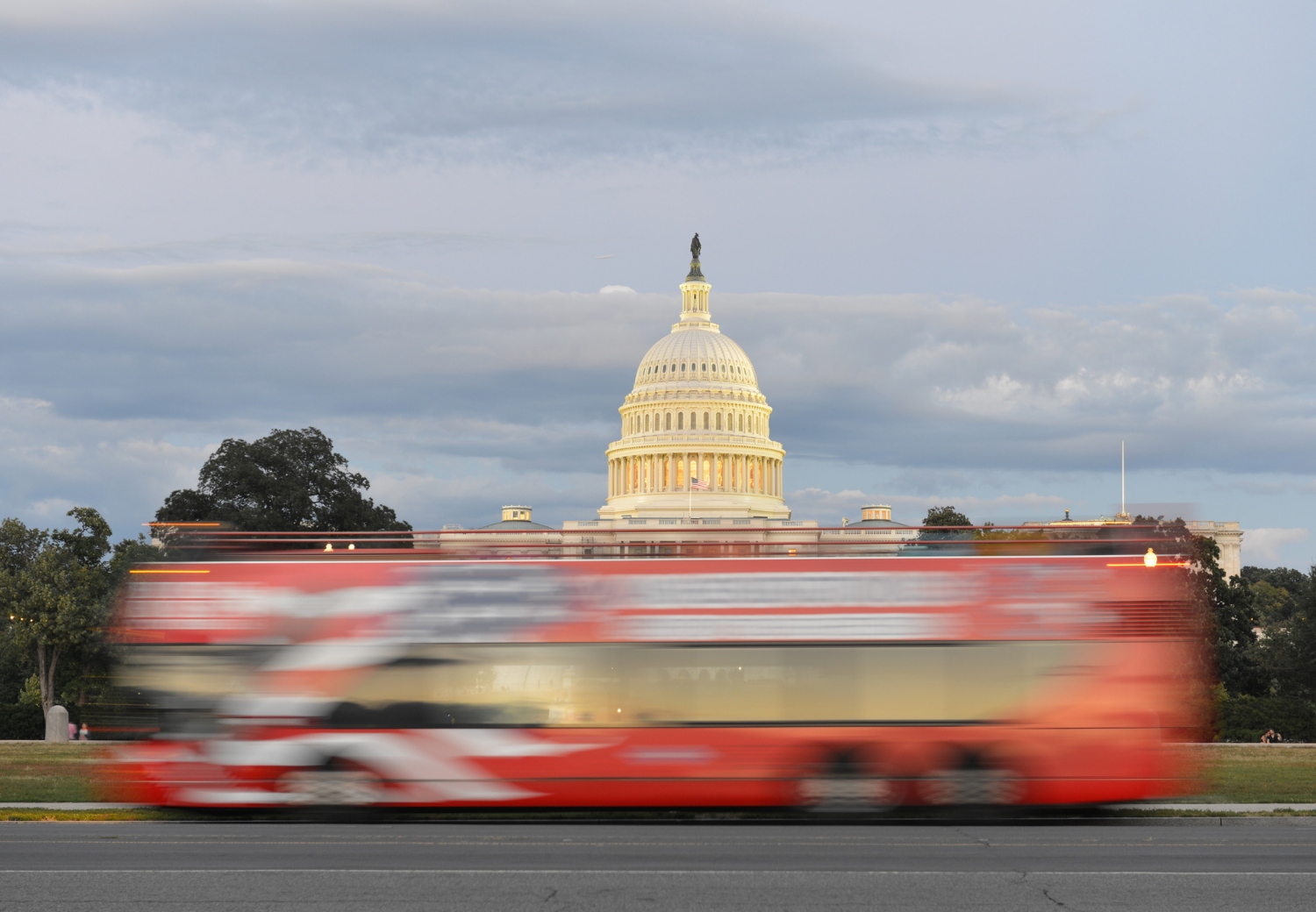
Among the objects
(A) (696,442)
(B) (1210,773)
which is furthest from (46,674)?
(A) (696,442)

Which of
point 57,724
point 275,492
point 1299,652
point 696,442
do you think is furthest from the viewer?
point 696,442

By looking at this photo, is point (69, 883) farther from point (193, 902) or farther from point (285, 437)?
point (285, 437)

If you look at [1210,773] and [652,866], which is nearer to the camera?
[652,866]

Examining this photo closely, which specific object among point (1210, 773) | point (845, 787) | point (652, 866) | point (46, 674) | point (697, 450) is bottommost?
point (46, 674)

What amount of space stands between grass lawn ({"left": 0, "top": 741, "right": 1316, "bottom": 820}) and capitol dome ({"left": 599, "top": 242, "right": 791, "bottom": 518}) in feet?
408

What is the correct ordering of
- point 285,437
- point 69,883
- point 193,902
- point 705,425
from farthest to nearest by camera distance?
point 705,425
point 285,437
point 69,883
point 193,902

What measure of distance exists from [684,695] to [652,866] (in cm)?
575

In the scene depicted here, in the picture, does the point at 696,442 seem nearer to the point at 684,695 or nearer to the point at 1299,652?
the point at 1299,652

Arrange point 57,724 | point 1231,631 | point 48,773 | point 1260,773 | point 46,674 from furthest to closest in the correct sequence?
point 1231,631 < point 46,674 < point 57,724 < point 1260,773 < point 48,773

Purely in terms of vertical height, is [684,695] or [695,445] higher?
[695,445]

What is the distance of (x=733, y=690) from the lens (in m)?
20.5

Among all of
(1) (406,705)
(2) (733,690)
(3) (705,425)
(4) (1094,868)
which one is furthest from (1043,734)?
(3) (705,425)

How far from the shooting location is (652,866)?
14.8 metres

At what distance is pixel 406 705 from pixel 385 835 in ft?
9.01
